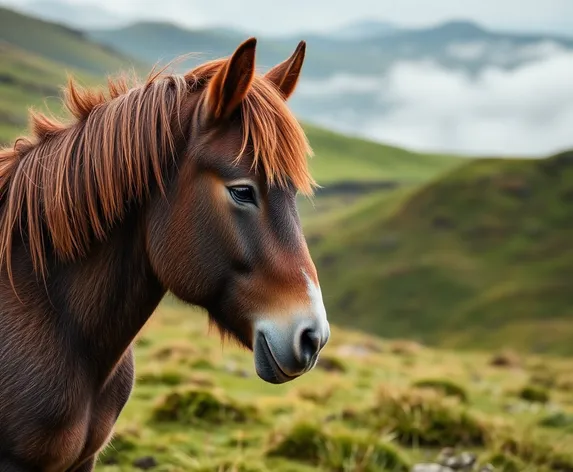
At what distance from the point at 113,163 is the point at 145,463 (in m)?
4.26

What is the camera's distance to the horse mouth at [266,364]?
338 centimetres

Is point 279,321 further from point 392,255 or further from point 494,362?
point 392,255

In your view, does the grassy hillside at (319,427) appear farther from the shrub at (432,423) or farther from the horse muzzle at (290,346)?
the horse muzzle at (290,346)

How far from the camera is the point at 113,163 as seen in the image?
3688mm

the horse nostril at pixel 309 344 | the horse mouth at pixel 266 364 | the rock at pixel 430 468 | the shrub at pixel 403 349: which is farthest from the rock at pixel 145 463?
the shrub at pixel 403 349

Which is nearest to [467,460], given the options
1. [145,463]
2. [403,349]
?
[145,463]

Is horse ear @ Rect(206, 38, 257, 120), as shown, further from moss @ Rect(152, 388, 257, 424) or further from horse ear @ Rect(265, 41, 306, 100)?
moss @ Rect(152, 388, 257, 424)

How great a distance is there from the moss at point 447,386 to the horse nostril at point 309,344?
8.06 metres

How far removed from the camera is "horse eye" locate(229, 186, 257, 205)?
351cm

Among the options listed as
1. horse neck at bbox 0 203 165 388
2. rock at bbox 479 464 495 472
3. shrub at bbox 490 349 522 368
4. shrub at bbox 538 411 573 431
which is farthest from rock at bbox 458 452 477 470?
shrub at bbox 490 349 522 368

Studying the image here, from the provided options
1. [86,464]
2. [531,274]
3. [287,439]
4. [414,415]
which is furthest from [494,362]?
[531,274]

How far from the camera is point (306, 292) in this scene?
337 centimetres

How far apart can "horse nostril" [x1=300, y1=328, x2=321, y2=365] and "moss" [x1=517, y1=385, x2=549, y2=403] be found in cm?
1050

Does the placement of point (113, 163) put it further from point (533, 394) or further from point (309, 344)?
point (533, 394)
